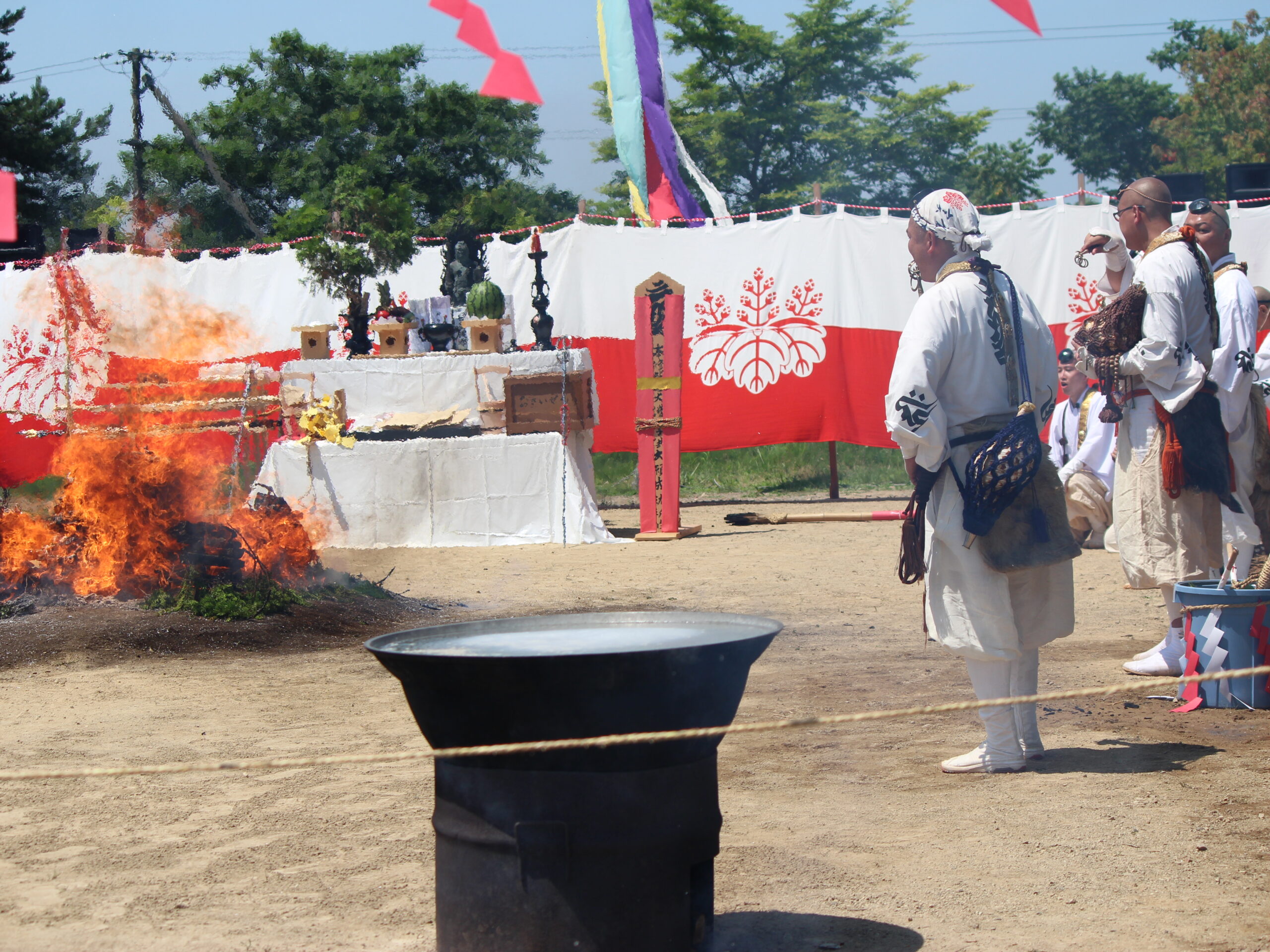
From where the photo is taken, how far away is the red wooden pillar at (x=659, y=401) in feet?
33.1

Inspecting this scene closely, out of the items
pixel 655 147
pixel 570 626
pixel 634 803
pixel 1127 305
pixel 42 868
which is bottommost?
pixel 42 868

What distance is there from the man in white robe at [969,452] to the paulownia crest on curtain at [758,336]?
8.81 metres

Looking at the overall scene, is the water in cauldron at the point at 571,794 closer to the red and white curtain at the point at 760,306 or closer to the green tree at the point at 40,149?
the red and white curtain at the point at 760,306

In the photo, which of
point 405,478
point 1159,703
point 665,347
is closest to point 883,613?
Result: point 1159,703

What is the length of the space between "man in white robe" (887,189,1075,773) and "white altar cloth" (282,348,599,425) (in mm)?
6455

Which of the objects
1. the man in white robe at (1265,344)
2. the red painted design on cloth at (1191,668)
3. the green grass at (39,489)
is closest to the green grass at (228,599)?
the red painted design on cloth at (1191,668)

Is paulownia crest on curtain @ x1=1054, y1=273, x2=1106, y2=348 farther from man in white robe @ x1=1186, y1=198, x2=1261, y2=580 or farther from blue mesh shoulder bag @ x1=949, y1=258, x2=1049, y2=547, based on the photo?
blue mesh shoulder bag @ x1=949, y1=258, x2=1049, y2=547

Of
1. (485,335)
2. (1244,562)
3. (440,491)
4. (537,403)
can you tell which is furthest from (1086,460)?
(440,491)

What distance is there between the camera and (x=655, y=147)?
14.5 metres

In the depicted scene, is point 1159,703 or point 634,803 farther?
point 1159,703

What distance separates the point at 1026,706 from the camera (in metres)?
3.96

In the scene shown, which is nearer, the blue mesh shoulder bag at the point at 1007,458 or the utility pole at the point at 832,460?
the blue mesh shoulder bag at the point at 1007,458

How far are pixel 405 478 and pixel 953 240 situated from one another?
6.80 m

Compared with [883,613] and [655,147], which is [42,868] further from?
[655,147]
